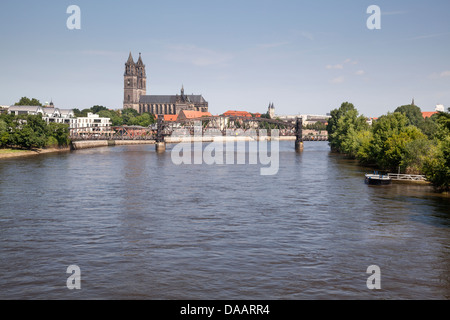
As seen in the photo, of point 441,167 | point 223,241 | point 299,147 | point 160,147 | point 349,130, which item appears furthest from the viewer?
point 299,147

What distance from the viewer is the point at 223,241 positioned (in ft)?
106

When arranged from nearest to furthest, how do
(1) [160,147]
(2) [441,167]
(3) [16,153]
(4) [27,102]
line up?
1. (2) [441,167]
2. (3) [16,153]
3. (1) [160,147]
4. (4) [27,102]

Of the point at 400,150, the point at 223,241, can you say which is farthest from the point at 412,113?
the point at 223,241

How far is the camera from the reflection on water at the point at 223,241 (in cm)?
2397

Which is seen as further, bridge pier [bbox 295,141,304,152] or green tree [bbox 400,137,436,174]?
bridge pier [bbox 295,141,304,152]

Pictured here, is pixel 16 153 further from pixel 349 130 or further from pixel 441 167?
pixel 441 167

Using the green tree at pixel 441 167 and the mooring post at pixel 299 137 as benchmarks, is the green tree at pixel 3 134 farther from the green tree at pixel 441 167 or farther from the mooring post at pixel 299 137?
the mooring post at pixel 299 137

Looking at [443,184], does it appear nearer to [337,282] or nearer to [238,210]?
[238,210]

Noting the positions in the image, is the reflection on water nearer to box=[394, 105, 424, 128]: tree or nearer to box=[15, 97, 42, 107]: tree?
box=[394, 105, 424, 128]: tree

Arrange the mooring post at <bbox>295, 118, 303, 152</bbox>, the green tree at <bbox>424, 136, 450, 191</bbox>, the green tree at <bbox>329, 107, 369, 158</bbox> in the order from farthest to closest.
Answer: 1. the mooring post at <bbox>295, 118, 303, 152</bbox>
2. the green tree at <bbox>329, 107, 369, 158</bbox>
3. the green tree at <bbox>424, 136, 450, 191</bbox>

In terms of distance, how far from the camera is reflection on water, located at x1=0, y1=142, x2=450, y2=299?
23969mm

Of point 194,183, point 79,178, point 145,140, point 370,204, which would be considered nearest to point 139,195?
point 194,183

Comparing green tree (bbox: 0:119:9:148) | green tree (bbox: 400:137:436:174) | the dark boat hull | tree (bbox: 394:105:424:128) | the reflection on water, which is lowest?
the reflection on water

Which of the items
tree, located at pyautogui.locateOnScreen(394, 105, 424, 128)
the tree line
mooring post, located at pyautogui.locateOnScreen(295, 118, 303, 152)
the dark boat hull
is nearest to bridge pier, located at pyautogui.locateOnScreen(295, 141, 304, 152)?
mooring post, located at pyautogui.locateOnScreen(295, 118, 303, 152)
